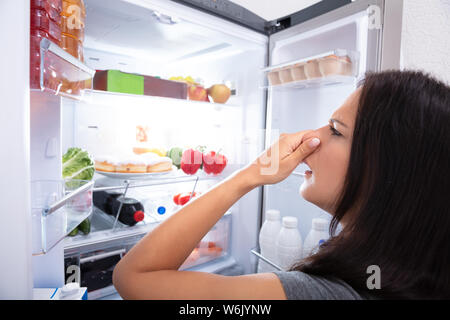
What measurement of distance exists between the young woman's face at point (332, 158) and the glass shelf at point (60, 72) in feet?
1.95

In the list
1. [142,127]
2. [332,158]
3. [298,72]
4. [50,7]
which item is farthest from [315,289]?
[142,127]

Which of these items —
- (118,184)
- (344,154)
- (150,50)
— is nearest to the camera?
(344,154)

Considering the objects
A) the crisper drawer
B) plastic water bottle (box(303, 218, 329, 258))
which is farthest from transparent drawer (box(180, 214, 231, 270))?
plastic water bottle (box(303, 218, 329, 258))

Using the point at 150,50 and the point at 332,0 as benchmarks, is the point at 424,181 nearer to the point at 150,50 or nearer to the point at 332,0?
the point at 332,0

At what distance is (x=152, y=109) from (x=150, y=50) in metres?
0.29

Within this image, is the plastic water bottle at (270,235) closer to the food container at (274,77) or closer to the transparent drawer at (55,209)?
the food container at (274,77)

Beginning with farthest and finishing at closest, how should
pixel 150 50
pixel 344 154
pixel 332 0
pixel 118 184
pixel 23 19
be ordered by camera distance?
pixel 150 50, pixel 118 184, pixel 332 0, pixel 344 154, pixel 23 19

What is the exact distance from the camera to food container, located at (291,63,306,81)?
3.54ft

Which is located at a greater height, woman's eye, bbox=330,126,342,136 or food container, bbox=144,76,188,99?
food container, bbox=144,76,188,99

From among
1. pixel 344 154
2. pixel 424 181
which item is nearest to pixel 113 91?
pixel 344 154

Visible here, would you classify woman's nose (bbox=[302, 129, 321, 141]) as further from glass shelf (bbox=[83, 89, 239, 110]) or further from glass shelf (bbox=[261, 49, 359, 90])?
glass shelf (bbox=[83, 89, 239, 110])

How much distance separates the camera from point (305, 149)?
71cm

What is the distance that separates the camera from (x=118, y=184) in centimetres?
118
